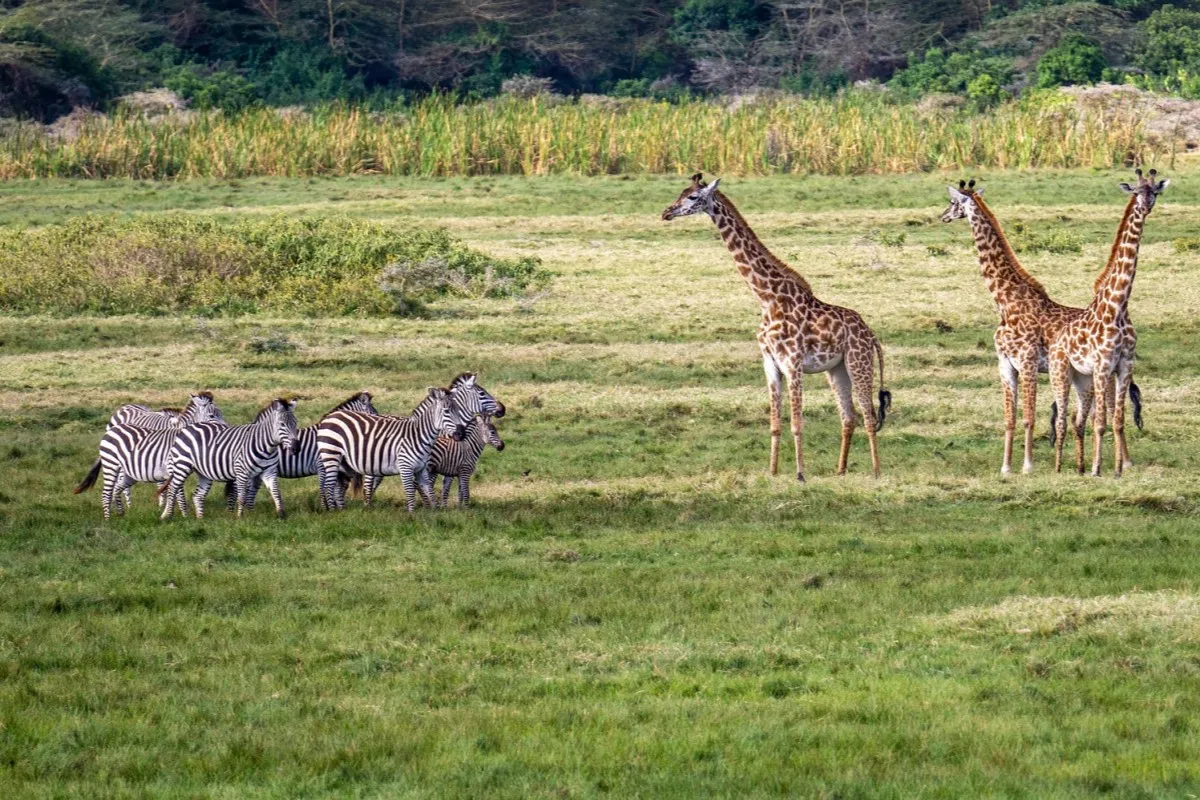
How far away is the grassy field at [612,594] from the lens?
8.35 m

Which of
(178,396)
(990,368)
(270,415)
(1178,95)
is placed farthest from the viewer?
(1178,95)

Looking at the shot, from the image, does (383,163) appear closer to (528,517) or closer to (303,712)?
(528,517)

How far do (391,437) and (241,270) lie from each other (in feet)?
47.2

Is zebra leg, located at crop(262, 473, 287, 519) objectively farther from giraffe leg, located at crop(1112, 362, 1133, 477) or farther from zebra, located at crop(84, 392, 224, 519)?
giraffe leg, located at crop(1112, 362, 1133, 477)

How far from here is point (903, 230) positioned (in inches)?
1287

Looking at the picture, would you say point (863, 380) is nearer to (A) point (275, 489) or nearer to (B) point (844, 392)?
(B) point (844, 392)

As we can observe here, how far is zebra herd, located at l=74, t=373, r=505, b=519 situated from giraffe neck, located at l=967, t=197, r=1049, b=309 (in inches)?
188

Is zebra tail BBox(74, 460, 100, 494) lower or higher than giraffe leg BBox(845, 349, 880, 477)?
lower

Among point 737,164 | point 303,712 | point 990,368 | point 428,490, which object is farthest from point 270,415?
point 737,164

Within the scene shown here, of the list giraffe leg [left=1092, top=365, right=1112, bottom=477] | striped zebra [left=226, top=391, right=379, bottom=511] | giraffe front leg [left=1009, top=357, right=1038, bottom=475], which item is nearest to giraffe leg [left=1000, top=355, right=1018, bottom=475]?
giraffe front leg [left=1009, top=357, right=1038, bottom=475]

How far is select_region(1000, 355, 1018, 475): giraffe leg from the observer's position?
15875mm

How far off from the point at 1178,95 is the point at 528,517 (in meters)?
39.7

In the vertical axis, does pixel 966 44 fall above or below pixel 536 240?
above

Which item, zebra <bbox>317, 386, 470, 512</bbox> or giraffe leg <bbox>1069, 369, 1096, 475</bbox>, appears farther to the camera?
giraffe leg <bbox>1069, 369, 1096, 475</bbox>
